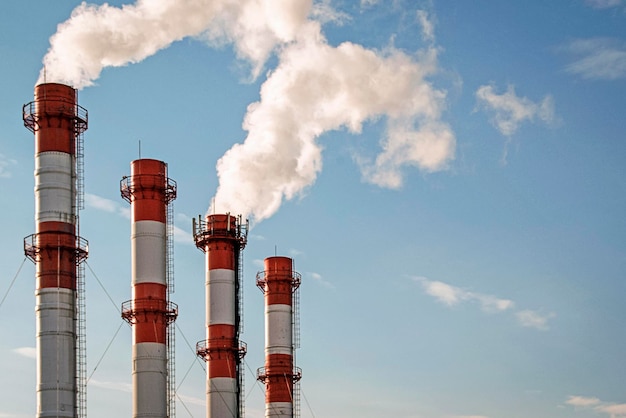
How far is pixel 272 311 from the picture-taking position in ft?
249

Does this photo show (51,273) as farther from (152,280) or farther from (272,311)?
(272,311)

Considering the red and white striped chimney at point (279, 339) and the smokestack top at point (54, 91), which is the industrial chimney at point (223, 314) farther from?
the smokestack top at point (54, 91)

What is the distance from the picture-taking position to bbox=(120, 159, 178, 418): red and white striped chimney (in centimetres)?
6259

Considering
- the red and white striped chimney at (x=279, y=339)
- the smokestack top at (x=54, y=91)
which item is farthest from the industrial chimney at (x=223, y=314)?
the smokestack top at (x=54, y=91)

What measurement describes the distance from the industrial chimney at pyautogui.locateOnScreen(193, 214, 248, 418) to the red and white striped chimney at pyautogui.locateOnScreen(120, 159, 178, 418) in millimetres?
6323

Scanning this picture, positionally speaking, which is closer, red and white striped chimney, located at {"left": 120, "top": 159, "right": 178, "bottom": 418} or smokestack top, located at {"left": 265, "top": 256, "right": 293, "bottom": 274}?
red and white striped chimney, located at {"left": 120, "top": 159, "right": 178, "bottom": 418}

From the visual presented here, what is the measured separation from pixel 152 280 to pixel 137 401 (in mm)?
6219

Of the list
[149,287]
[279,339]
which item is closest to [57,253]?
[149,287]

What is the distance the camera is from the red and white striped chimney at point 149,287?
205ft

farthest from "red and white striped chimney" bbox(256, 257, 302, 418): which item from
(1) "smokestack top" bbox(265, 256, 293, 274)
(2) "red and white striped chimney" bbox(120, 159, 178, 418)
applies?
(2) "red and white striped chimney" bbox(120, 159, 178, 418)

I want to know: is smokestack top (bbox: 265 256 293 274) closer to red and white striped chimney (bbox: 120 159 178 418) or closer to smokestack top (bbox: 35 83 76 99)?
red and white striped chimney (bbox: 120 159 178 418)

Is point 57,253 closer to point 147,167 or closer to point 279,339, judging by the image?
point 147,167

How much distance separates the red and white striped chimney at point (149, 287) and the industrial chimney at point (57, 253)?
5242 mm

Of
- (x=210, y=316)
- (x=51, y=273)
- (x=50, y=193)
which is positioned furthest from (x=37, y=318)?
(x=210, y=316)
